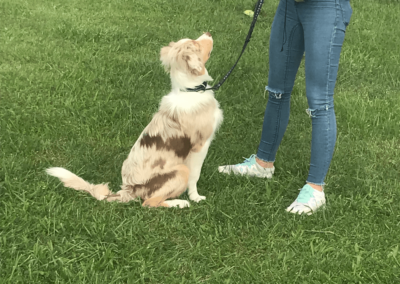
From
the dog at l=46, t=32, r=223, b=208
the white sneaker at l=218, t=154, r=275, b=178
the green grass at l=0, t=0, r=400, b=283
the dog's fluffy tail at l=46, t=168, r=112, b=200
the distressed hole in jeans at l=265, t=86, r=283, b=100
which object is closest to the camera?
the green grass at l=0, t=0, r=400, b=283

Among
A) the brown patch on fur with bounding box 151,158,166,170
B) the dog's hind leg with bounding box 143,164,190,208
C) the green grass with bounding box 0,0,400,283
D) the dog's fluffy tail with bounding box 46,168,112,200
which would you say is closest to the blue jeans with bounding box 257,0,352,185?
the green grass with bounding box 0,0,400,283

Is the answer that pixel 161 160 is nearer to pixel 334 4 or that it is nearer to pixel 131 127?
pixel 131 127

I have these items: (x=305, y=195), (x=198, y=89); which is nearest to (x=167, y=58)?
(x=198, y=89)

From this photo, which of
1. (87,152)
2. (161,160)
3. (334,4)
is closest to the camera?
(334,4)

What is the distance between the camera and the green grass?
2682mm

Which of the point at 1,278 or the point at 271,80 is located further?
the point at 271,80

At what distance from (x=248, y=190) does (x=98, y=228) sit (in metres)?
1.26

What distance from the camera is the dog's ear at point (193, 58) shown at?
9.41 ft

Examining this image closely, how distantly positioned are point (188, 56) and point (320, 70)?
923 mm

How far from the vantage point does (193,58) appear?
2.88 metres

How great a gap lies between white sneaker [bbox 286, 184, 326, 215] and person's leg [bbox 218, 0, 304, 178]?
0.46 meters

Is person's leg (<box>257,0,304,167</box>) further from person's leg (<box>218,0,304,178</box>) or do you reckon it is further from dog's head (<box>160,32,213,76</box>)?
dog's head (<box>160,32,213,76</box>)

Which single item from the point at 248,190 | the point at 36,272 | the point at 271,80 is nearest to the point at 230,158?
the point at 248,190

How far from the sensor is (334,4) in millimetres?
2729
